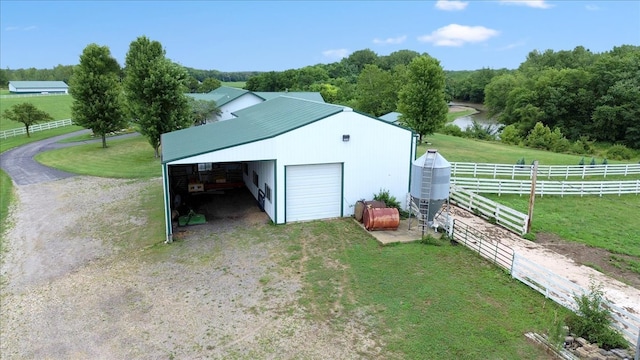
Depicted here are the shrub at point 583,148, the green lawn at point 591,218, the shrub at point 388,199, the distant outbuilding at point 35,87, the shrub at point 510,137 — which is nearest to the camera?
the green lawn at point 591,218

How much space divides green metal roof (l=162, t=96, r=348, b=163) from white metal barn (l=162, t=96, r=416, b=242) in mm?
69

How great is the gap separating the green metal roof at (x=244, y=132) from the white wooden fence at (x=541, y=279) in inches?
265

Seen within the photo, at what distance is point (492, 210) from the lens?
15.6 metres

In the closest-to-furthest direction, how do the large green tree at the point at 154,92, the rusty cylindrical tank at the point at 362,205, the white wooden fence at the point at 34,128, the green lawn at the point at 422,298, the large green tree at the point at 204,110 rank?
the green lawn at the point at 422,298 → the rusty cylindrical tank at the point at 362,205 → the large green tree at the point at 154,92 → the white wooden fence at the point at 34,128 → the large green tree at the point at 204,110

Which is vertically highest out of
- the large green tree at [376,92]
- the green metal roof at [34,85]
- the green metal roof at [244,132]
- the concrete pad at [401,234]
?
the green metal roof at [34,85]

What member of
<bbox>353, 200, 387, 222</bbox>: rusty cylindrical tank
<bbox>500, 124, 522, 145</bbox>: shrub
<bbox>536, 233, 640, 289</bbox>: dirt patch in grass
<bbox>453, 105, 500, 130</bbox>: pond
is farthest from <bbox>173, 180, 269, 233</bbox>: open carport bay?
<bbox>453, 105, 500, 130</bbox>: pond

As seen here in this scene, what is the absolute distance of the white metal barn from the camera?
48.5 ft

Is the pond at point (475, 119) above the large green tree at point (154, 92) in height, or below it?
below

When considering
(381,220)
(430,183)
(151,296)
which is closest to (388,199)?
(381,220)

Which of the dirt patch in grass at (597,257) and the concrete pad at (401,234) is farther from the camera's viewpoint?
the concrete pad at (401,234)

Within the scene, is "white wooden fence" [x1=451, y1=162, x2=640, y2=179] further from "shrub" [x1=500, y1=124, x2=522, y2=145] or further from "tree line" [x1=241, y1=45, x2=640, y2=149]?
"shrub" [x1=500, y1=124, x2=522, y2=145]

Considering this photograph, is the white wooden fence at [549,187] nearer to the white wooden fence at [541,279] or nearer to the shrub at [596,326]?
the white wooden fence at [541,279]

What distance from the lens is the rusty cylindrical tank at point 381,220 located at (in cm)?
1455

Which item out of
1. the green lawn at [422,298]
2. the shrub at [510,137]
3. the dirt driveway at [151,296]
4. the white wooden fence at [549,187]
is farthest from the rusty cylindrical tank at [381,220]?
the shrub at [510,137]
